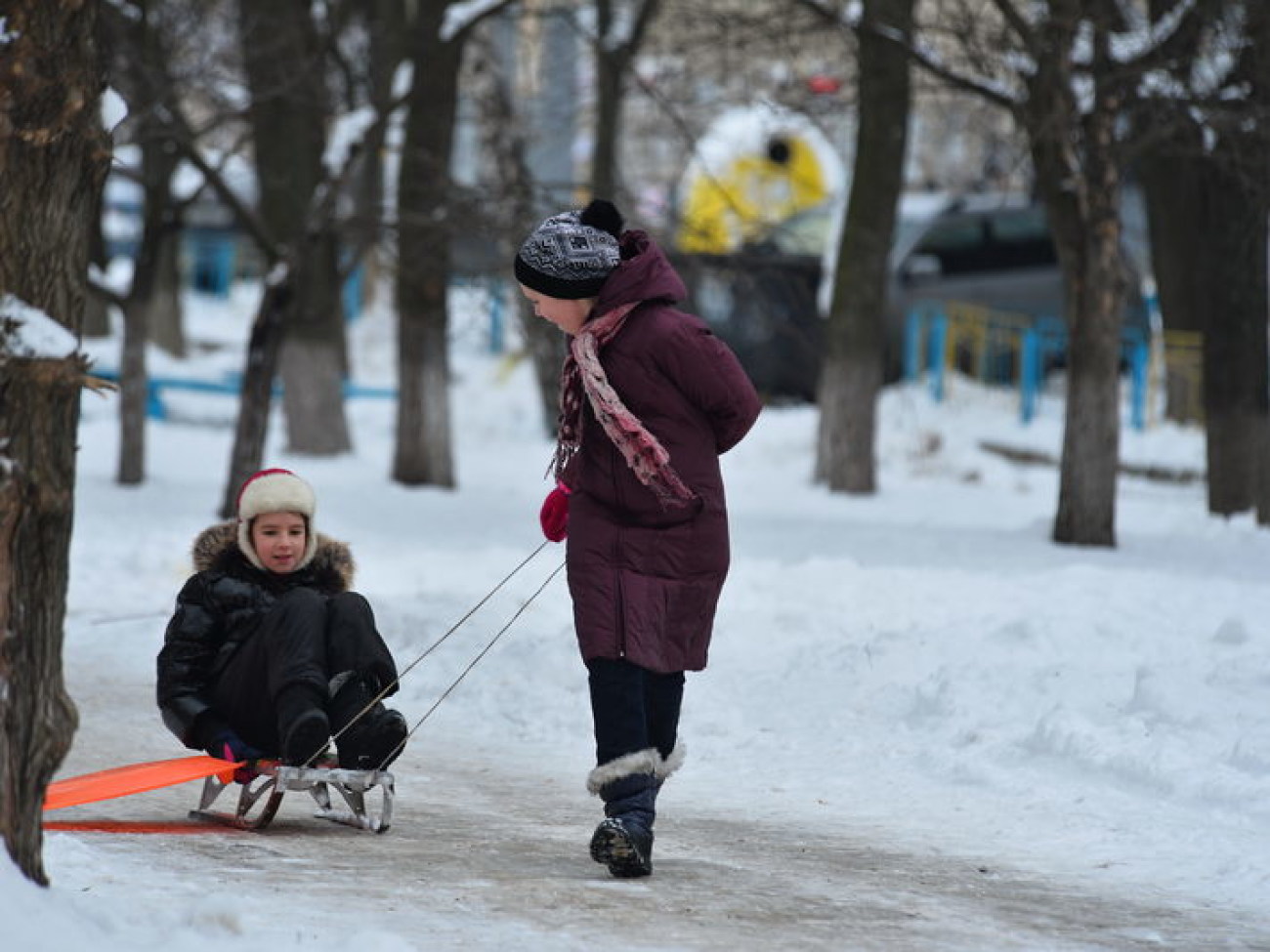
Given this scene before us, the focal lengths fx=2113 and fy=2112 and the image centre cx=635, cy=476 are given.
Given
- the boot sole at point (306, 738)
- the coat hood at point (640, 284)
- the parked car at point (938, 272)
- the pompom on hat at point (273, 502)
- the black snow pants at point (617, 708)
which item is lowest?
the boot sole at point (306, 738)

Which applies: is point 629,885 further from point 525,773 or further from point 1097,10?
point 1097,10

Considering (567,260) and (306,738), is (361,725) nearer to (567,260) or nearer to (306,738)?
(306,738)

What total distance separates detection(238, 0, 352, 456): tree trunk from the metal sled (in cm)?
1129

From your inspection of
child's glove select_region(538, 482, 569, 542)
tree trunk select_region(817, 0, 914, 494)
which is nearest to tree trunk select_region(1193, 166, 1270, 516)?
tree trunk select_region(817, 0, 914, 494)

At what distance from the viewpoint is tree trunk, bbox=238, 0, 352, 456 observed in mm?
17406

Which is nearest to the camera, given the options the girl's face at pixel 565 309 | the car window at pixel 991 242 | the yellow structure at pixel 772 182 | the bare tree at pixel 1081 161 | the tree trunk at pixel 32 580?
the tree trunk at pixel 32 580

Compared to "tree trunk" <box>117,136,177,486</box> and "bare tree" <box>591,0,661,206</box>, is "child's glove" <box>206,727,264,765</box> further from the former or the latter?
"bare tree" <box>591,0,661,206</box>

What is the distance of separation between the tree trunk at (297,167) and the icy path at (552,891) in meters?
11.3

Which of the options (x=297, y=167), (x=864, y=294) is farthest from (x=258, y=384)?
(x=864, y=294)

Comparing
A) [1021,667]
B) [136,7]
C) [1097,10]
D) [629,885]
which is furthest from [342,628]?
[136,7]

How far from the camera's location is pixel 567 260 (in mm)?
5156

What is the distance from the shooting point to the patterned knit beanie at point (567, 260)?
5160 millimetres

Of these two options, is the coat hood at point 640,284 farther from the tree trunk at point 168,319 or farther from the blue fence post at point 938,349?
the tree trunk at point 168,319

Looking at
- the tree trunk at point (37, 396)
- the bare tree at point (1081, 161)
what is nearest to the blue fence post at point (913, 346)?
the bare tree at point (1081, 161)
